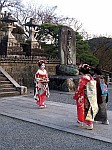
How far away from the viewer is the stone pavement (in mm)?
5633

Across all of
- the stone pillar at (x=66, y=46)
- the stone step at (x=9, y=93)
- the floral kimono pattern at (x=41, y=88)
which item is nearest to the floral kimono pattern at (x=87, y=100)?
the floral kimono pattern at (x=41, y=88)

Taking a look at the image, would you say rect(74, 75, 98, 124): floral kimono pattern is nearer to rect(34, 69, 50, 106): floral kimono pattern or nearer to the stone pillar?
rect(34, 69, 50, 106): floral kimono pattern

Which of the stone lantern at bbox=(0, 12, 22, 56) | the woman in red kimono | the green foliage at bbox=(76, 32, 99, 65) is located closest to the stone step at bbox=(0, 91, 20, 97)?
the woman in red kimono

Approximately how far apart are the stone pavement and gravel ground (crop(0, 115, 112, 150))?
252mm

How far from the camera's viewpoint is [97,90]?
20.2 feet

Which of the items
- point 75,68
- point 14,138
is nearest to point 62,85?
point 75,68

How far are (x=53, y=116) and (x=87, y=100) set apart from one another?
66.6 inches

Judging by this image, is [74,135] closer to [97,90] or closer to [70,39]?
[97,90]

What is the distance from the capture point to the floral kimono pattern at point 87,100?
230 inches

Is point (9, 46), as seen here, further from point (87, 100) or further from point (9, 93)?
point (87, 100)

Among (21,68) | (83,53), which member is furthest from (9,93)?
(83,53)

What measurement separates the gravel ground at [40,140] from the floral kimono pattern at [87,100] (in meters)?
0.63

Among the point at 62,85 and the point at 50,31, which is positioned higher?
the point at 50,31

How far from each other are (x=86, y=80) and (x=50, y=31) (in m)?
16.5
